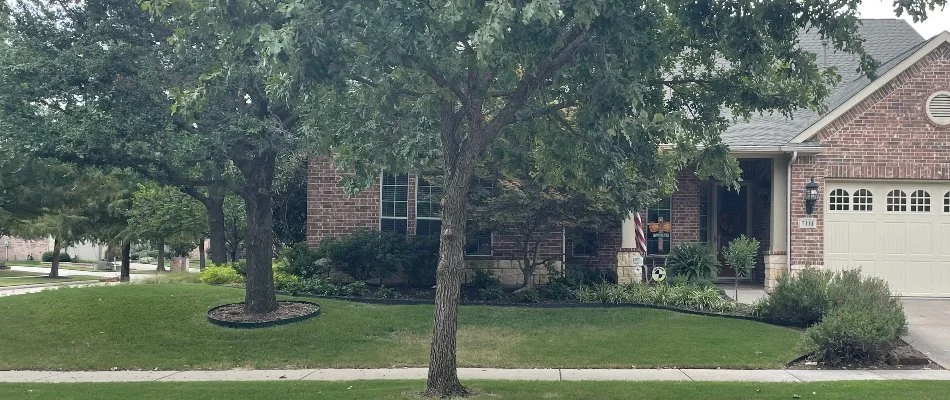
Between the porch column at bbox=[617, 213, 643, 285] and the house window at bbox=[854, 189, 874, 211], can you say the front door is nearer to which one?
the house window at bbox=[854, 189, 874, 211]

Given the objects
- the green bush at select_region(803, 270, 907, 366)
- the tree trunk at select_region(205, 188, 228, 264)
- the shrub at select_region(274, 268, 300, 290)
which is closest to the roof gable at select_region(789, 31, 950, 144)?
the green bush at select_region(803, 270, 907, 366)

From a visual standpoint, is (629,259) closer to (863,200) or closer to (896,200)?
(863,200)

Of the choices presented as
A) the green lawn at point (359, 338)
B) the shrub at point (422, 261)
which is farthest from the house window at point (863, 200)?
the shrub at point (422, 261)

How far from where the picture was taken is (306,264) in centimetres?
1739

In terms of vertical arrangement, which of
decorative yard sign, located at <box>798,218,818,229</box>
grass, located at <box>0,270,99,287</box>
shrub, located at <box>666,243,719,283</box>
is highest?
decorative yard sign, located at <box>798,218,818,229</box>

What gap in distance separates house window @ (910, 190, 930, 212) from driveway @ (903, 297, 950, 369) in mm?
1808

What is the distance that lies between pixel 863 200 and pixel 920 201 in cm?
108

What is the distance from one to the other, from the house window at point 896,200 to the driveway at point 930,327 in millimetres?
1809

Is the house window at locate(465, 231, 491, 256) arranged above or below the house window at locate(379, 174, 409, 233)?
below

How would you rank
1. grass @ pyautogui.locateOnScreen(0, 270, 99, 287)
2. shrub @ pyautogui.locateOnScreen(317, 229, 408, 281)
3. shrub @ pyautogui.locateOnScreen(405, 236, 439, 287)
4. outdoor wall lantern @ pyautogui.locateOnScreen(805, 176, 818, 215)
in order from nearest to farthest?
outdoor wall lantern @ pyautogui.locateOnScreen(805, 176, 818, 215), shrub @ pyautogui.locateOnScreen(317, 229, 408, 281), shrub @ pyautogui.locateOnScreen(405, 236, 439, 287), grass @ pyautogui.locateOnScreen(0, 270, 99, 287)

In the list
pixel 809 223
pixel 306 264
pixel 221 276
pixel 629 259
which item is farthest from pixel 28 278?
pixel 809 223

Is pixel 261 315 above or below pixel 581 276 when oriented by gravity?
below

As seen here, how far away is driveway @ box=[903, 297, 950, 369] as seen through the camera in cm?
1197

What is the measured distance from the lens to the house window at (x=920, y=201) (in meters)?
16.6
